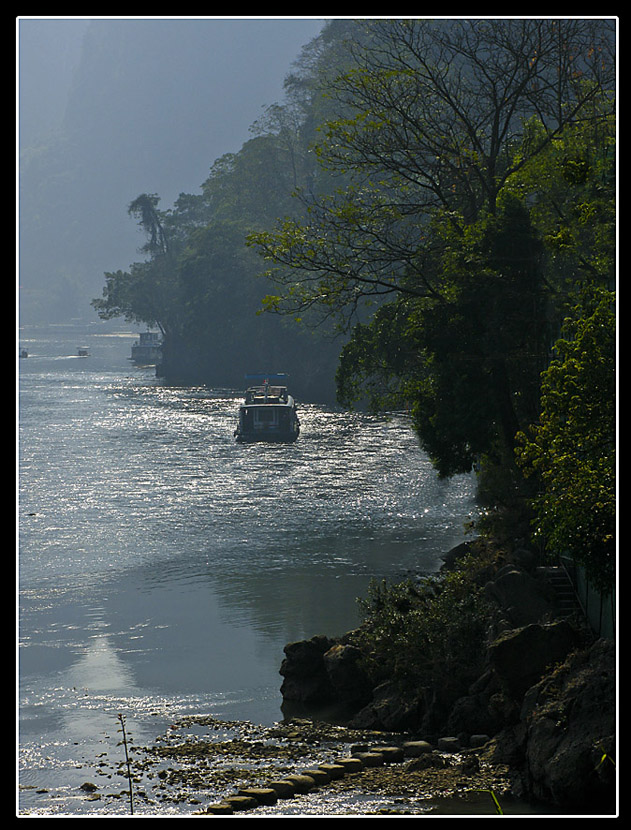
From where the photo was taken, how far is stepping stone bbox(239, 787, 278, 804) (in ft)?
42.3

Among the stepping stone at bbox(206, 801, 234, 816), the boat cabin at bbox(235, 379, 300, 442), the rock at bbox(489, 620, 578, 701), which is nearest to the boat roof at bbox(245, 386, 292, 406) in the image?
the boat cabin at bbox(235, 379, 300, 442)

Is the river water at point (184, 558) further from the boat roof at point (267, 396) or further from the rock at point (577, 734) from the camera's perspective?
the rock at point (577, 734)

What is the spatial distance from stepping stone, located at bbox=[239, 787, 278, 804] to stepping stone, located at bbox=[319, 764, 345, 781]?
3.63ft

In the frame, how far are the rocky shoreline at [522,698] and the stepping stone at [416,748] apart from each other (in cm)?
34

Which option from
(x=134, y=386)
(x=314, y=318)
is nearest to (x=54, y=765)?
(x=314, y=318)

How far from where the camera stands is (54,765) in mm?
16016

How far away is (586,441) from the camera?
13531mm

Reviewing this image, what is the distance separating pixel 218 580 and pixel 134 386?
5987cm

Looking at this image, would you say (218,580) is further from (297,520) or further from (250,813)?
(250,813)

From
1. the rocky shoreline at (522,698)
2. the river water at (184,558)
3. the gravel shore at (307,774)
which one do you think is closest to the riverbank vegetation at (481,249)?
the rocky shoreline at (522,698)

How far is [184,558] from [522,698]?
1656 cm

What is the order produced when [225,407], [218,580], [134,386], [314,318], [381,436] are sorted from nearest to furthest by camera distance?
[218,580], [381,436], [225,407], [314,318], [134,386]

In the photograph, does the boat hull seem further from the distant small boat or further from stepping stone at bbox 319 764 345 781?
the distant small boat

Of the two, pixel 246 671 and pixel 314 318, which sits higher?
pixel 314 318
